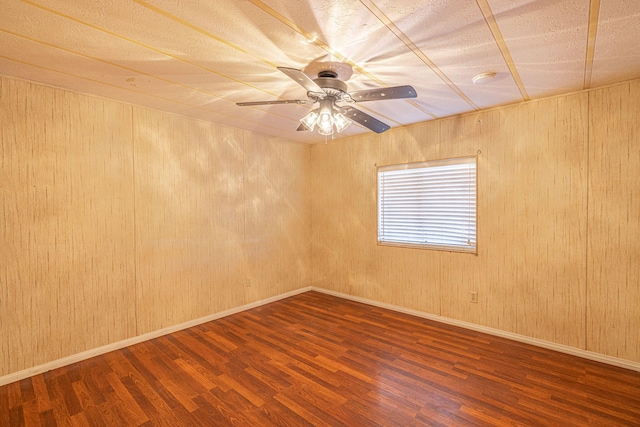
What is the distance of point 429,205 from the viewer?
3.72 m

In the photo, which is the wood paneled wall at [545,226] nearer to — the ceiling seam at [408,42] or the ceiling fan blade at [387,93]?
the ceiling seam at [408,42]

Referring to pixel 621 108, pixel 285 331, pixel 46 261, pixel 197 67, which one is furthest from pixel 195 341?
pixel 621 108

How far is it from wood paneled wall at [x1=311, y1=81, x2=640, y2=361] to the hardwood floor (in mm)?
383

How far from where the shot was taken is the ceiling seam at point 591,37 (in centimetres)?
154

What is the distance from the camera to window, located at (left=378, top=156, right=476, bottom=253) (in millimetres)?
3414

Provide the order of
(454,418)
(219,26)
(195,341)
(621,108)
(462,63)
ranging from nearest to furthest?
(219,26) → (454,418) → (462,63) → (621,108) → (195,341)

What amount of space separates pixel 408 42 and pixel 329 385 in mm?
2574

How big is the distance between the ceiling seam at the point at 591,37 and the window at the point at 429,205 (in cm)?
121

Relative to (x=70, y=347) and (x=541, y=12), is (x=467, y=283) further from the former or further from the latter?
(x=70, y=347)

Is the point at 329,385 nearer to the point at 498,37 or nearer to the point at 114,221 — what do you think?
the point at 114,221

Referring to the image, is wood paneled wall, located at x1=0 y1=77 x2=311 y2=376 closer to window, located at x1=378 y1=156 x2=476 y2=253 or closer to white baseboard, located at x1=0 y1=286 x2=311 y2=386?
white baseboard, located at x1=0 y1=286 x2=311 y2=386

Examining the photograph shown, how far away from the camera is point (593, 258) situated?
2.67m

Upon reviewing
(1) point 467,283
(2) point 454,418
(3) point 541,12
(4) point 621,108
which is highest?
(3) point 541,12

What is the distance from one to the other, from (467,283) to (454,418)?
178cm
